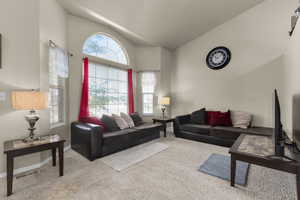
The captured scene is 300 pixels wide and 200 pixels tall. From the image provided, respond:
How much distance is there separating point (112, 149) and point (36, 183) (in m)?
1.29

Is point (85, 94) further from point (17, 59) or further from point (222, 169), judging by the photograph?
point (222, 169)

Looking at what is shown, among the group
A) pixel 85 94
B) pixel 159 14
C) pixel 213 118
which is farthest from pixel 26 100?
pixel 213 118

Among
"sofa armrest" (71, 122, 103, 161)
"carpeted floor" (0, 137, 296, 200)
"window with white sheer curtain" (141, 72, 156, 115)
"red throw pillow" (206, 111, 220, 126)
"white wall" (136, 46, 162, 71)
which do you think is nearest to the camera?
"carpeted floor" (0, 137, 296, 200)

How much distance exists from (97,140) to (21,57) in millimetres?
1861

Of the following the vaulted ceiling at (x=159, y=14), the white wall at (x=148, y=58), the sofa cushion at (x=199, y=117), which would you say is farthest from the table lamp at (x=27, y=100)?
the sofa cushion at (x=199, y=117)

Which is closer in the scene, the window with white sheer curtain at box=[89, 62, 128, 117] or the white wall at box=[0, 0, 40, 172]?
the white wall at box=[0, 0, 40, 172]

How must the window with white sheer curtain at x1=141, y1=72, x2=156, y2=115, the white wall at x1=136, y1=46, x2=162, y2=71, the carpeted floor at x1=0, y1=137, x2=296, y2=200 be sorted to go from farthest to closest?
the window with white sheer curtain at x1=141, y1=72, x2=156, y2=115 < the white wall at x1=136, y1=46, x2=162, y2=71 < the carpeted floor at x1=0, y1=137, x2=296, y2=200

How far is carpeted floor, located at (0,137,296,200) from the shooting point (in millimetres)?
1649

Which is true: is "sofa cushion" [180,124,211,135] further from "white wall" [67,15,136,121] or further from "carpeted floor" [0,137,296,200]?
"white wall" [67,15,136,121]

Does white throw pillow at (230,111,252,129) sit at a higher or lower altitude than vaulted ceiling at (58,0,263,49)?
lower


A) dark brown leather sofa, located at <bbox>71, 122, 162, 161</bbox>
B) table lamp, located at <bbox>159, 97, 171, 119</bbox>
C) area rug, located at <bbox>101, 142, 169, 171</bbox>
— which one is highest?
table lamp, located at <bbox>159, 97, 171, 119</bbox>

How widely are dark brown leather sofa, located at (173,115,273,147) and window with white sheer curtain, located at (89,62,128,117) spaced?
6.52 feet

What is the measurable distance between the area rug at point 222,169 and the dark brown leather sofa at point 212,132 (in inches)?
28.1

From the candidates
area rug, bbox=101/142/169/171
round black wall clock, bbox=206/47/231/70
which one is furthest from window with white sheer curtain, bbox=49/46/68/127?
round black wall clock, bbox=206/47/231/70
